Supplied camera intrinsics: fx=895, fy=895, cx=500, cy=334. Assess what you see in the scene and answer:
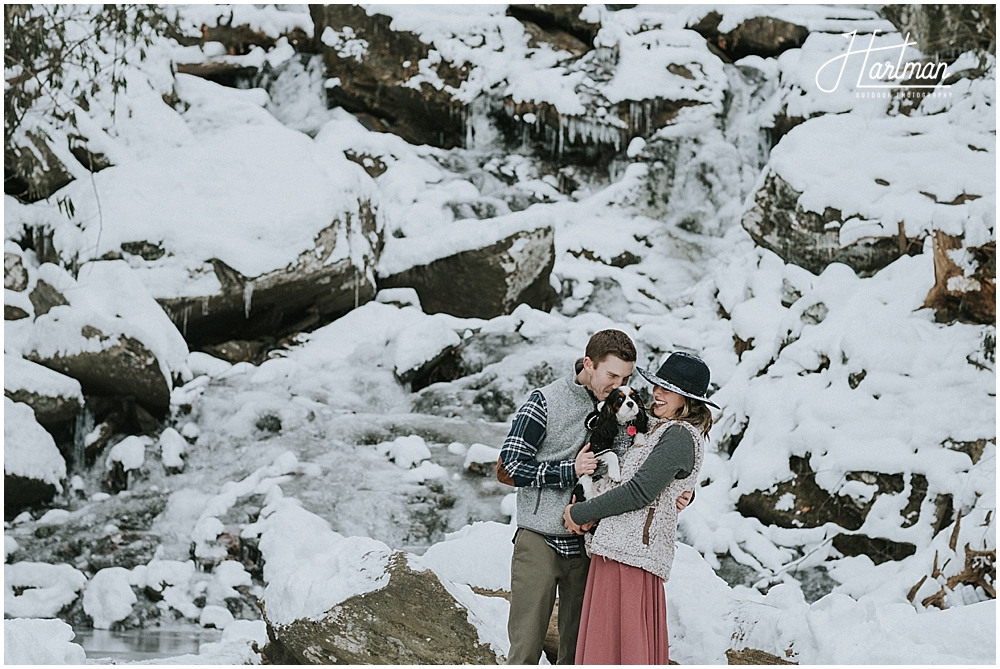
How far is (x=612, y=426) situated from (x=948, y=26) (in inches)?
345

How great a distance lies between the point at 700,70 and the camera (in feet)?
49.8

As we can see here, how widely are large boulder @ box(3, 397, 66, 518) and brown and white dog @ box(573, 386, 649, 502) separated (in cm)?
641

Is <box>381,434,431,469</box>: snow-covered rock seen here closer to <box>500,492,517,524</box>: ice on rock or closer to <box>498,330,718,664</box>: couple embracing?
<box>500,492,517,524</box>: ice on rock

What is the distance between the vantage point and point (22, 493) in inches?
300

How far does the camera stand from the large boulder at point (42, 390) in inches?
311

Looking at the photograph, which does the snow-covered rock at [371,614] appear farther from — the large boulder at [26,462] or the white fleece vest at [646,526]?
the large boulder at [26,462]

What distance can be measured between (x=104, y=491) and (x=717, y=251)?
9216 millimetres

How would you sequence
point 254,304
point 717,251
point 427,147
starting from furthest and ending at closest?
1. point 427,147
2. point 717,251
3. point 254,304

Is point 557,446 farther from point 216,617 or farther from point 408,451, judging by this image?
point 408,451

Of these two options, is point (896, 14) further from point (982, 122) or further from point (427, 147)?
point (427, 147)

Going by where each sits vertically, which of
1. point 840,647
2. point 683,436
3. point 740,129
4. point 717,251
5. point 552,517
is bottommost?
point 717,251

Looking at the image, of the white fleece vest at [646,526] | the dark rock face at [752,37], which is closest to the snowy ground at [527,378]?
the dark rock face at [752,37]

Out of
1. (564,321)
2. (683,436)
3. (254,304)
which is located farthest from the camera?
(564,321)

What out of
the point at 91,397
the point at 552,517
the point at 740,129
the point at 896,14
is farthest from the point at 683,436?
the point at 740,129
